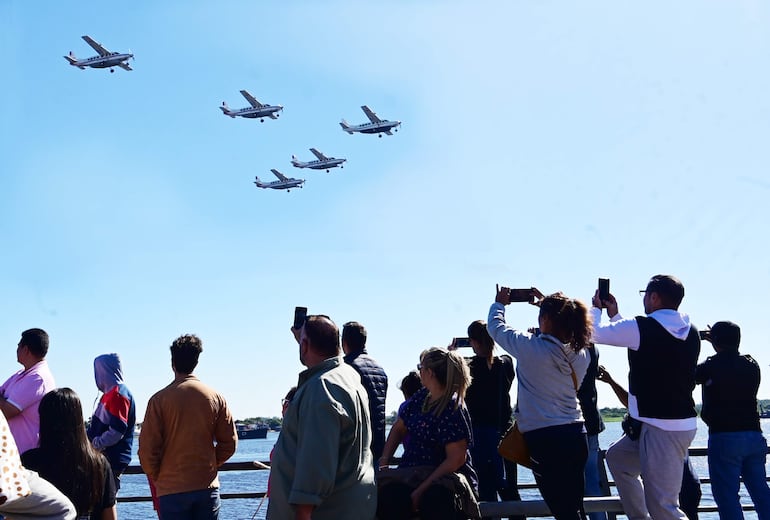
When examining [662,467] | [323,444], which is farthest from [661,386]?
[323,444]

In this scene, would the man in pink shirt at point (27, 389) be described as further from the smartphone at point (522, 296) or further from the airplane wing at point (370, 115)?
the airplane wing at point (370, 115)

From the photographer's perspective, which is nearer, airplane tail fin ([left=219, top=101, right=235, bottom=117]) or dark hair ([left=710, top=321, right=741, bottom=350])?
dark hair ([left=710, top=321, right=741, bottom=350])

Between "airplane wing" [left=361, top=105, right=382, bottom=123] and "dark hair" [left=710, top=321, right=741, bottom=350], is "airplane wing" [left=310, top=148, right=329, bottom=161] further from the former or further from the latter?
"dark hair" [left=710, top=321, right=741, bottom=350]

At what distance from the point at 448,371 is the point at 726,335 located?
2.48 metres

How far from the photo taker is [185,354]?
Answer: 5793 mm

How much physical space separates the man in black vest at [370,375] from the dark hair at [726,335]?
2.54 meters

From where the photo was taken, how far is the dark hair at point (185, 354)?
19.0ft

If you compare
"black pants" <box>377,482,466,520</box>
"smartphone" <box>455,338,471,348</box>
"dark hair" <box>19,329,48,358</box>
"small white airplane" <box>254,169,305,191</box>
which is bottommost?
"black pants" <box>377,482,466,520</box>

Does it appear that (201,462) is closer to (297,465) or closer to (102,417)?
(102,417)

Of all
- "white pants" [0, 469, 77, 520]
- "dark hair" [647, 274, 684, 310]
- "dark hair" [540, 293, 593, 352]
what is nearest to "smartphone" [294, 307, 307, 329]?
"dark hair" [540, 293, 593, 352]

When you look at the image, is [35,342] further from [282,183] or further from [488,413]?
[282,183]

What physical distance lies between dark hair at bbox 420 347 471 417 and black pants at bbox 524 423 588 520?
56cm

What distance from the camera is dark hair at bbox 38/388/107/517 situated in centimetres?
460

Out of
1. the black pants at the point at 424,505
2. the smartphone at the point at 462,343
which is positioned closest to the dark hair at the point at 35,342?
the black pants at the point at 424,505
